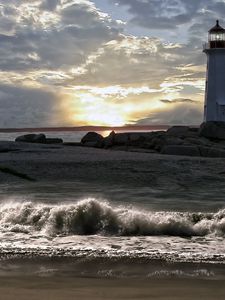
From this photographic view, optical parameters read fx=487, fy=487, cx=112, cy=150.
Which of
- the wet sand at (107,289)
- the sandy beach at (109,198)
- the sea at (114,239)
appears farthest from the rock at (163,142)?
the wet sand at (107,289)

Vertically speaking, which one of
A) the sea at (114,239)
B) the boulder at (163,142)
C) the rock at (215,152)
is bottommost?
the sea at (114,239)

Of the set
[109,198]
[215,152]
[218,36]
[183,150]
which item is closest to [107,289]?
[109,198]

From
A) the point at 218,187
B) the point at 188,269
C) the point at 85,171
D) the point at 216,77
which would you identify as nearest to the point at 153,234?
the point at 188,269

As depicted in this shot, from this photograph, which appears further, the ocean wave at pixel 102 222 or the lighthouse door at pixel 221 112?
the lighthouse door at pixel 221 112

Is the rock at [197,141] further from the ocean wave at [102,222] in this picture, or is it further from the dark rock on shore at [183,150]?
the ocean wave at [102,222]

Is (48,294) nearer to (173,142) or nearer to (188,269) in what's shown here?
(188,269)

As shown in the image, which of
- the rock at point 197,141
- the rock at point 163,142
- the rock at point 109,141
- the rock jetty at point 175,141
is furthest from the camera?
the rock at point 109,141

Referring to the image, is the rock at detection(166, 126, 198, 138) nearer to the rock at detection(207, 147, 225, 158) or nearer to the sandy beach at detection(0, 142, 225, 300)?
the rock at detection(207, 147, 225, 158)

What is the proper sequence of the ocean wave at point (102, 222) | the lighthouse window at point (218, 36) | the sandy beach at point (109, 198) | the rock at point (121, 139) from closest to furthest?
1. the sandy beach at point (109, 198)
2. the ocean wave at point (102, 222)
3. the rock at point (121, 139)
4. the lighthouse window at point (218, 36)

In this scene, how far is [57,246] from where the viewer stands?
8.10 metres

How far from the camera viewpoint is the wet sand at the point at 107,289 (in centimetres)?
Answer: 529

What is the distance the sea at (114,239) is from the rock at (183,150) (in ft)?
50.9

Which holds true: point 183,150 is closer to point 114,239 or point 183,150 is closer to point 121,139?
point 121,139

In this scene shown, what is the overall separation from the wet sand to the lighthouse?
3608 cm
